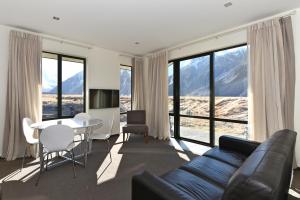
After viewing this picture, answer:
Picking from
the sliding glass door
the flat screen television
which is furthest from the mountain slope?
the sliding glass door

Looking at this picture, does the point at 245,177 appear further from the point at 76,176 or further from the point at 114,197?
the point at 76,176

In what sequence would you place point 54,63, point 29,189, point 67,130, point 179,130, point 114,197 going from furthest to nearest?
point 179,130, point 54,63, point 67,130, point 29,189, point 114,197

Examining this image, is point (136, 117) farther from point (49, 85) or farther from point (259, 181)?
point (259, 181)

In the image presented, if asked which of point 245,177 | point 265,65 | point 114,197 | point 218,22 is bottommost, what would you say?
point 114,197

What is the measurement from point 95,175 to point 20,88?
240 cm

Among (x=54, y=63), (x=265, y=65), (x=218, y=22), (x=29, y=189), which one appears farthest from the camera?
(x=54, y=63)

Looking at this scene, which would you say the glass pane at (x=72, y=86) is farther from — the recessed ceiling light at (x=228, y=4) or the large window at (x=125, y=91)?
the recessed ceiling light at (x=228, y=4)

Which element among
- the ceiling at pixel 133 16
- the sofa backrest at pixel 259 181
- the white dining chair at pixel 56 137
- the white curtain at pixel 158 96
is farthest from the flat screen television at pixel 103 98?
the sofa backrest at pixel 259 181

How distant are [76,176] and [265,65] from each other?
12.2 feet

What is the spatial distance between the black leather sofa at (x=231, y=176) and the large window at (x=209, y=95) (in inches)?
62.3

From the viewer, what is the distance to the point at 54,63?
14.0 ft

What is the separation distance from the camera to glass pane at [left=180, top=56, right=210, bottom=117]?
14.2 ft

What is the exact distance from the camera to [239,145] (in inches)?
92.1

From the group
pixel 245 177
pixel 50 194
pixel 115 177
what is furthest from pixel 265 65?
pixel 50 194
